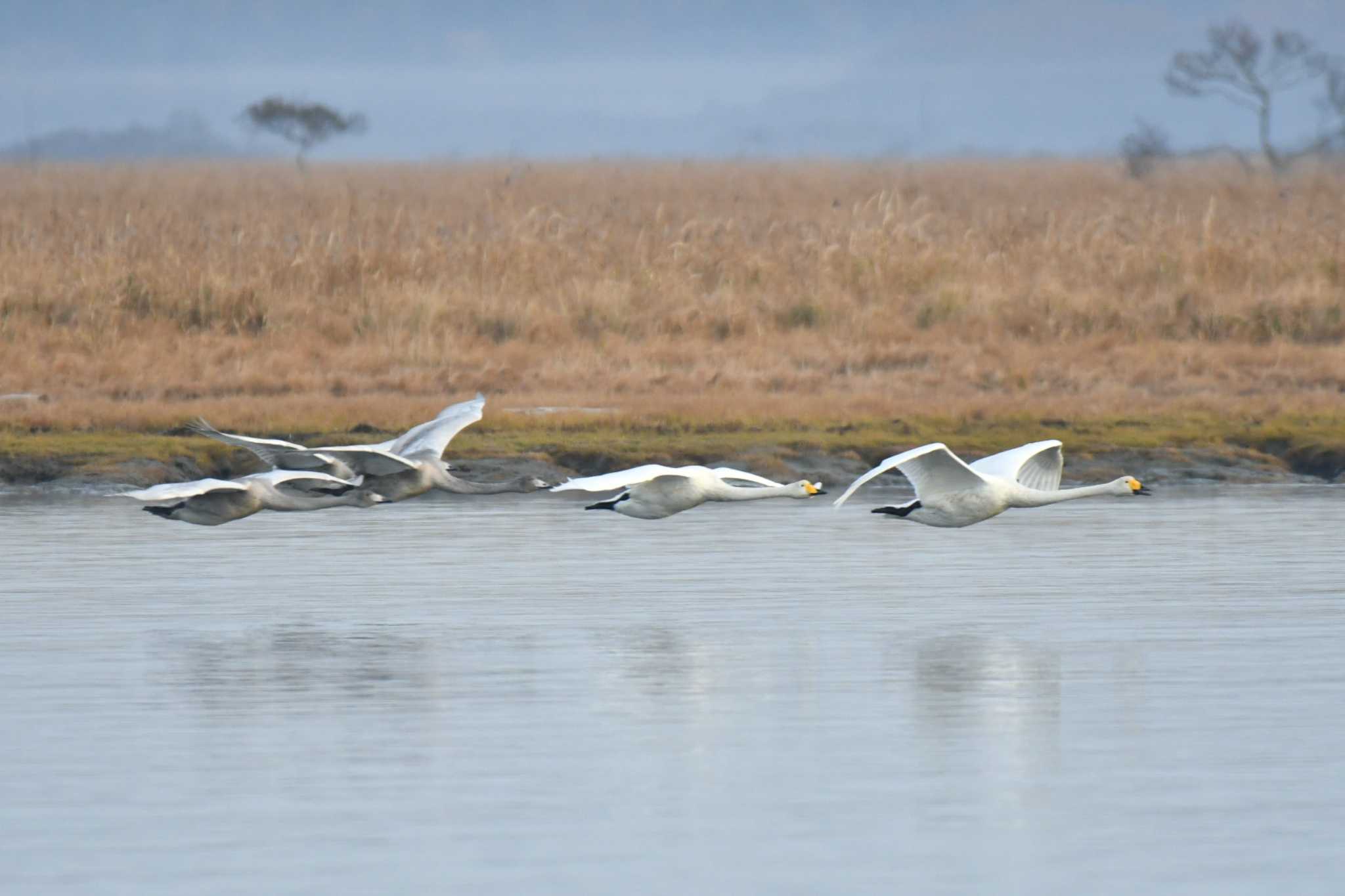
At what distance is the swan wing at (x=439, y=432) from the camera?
44.1ft

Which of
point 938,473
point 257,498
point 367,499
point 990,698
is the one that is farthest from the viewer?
point 367,499

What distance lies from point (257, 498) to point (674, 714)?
163 inches

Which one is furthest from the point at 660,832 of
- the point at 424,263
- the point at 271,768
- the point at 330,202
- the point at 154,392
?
the point at 330,202

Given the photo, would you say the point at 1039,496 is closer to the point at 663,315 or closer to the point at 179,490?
the point at 179,490

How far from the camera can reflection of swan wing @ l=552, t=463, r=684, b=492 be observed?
11.6 m

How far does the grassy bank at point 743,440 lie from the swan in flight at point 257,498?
3894mm

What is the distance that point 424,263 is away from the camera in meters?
24.4

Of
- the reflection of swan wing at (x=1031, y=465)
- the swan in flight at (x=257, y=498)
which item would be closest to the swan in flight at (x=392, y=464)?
the swan in flight at (x=257, y=498)

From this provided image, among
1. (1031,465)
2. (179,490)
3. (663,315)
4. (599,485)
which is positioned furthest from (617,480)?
(663,315)

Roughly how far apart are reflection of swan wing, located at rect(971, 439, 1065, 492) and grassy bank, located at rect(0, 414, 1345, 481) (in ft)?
13.0

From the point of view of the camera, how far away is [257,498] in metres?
12.6

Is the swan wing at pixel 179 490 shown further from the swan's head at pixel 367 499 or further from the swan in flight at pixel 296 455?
the swan's head at pixel 367 499

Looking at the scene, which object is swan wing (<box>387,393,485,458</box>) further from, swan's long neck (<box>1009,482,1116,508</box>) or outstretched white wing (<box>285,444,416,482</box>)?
swan's long neck (<box>1009,482,1116,508</box>)

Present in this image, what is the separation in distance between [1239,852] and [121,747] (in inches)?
147
